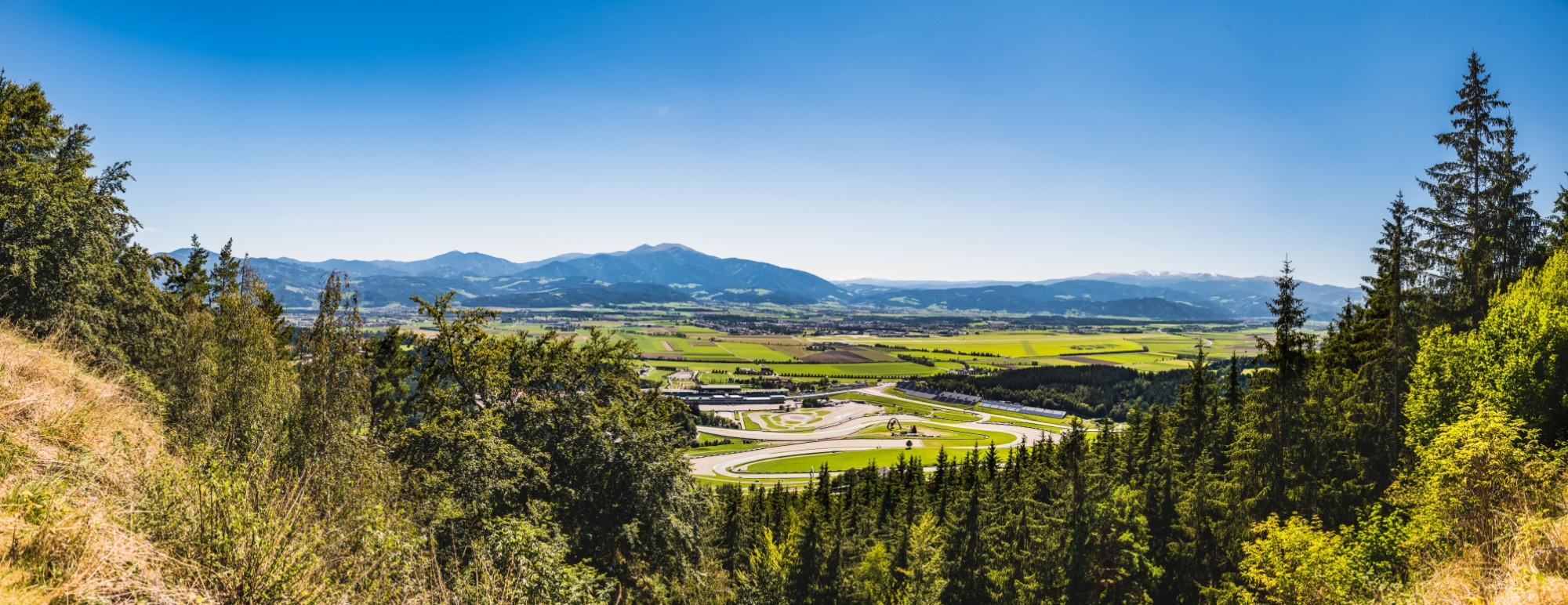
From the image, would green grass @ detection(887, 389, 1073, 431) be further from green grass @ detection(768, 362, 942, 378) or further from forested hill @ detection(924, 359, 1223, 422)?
green grass @ detection(768, 362, 942, 378)

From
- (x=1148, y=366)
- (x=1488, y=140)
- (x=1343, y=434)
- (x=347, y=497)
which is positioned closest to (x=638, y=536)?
(x=347, y=497)

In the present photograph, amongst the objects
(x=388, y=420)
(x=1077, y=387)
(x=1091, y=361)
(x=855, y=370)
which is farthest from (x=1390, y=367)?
(x=1091, y=361)

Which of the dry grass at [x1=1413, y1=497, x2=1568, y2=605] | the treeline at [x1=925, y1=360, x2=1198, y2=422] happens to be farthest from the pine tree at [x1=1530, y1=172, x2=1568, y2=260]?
the treeline at [x1=925, y1=360, x2=1198, y2=422]

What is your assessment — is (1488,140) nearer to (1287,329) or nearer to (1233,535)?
(1287,329)

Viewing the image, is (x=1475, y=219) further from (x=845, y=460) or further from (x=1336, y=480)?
(x=845, y=460)

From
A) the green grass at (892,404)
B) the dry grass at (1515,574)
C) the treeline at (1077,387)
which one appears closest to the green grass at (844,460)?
the green grass at (892,404)

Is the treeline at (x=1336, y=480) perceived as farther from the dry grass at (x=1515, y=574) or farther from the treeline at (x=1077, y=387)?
the treeline at (x=1077, y=387)

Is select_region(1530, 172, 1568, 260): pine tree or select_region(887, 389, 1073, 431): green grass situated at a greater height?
select_region(1530, 172, 1568, 260): pine tree
